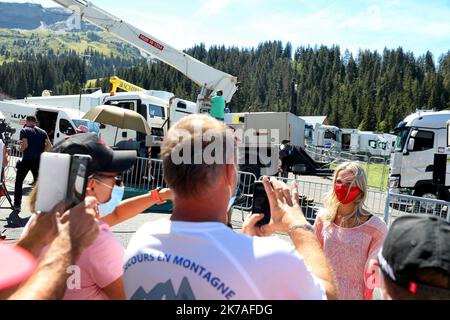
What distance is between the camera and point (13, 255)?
141 centimetres

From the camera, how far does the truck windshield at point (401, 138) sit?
13086 mm

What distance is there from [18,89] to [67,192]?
129 metres

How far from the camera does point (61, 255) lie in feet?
4.24

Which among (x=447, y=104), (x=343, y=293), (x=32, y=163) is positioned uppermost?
(x=447, y=104)

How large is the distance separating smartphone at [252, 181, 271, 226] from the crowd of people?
6cm

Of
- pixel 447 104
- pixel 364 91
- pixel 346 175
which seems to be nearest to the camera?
pixel 346 175

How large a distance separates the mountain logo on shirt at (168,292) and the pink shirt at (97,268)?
10.9 inches

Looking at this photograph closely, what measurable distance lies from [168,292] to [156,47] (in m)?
14.1

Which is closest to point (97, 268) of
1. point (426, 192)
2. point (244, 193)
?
point (244, 193)

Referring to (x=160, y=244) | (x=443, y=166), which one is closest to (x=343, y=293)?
A: (x=160, y=244)

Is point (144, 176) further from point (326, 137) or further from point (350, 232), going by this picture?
point (326, 137)

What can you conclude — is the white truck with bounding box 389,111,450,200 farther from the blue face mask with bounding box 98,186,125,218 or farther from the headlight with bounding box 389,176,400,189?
the blue face mask with bounding box 98,186,125,218

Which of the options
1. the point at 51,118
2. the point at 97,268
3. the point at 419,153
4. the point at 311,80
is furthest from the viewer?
the point at 311,80
